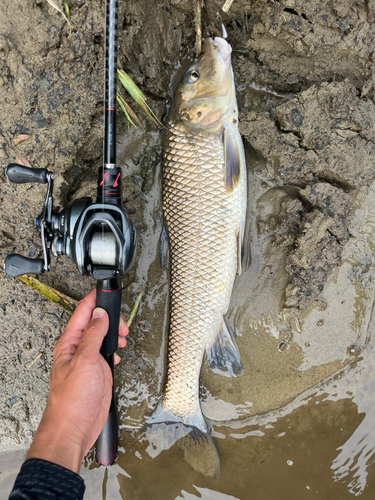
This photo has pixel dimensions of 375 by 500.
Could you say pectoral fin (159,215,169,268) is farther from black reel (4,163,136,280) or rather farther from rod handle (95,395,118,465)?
rod handle (95,395,118,465)

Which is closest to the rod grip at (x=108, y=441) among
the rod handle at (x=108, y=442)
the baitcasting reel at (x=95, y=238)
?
the rod handle at (x=108, y=442)

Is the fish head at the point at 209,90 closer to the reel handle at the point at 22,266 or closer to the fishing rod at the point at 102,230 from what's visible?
the fishing rod at the point at 102,230

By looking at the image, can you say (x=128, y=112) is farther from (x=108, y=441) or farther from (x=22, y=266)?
(x=108, y=441)

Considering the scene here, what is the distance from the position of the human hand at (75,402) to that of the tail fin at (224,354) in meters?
0.78

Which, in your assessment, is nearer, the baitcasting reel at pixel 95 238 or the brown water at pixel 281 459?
the baitcasting reel at pixel 95 238

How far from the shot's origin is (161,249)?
2354 mm

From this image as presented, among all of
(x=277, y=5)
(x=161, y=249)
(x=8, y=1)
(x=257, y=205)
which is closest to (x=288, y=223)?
(x=257, y=205)

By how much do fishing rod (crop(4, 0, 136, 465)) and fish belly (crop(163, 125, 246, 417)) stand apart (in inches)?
20.7

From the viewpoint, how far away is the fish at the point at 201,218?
2018 mm

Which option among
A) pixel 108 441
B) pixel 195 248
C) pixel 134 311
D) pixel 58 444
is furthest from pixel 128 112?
pixel 108 441

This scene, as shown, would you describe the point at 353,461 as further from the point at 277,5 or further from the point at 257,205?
the point at 277,5

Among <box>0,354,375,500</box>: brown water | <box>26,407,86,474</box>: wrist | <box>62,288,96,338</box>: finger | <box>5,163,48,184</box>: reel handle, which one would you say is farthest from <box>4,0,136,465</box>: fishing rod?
<box>0,354,375,500</box>: brown water

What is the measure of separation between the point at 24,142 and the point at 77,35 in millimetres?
707

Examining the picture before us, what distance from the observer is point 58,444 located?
5.15ft
